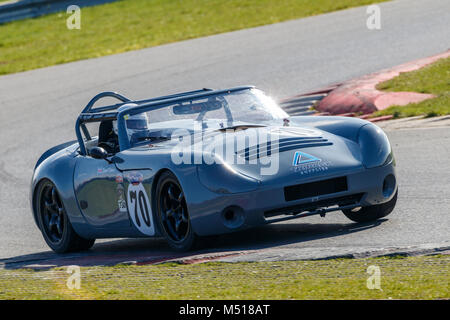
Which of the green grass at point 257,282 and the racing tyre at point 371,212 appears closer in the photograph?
the green grass at point 257,282

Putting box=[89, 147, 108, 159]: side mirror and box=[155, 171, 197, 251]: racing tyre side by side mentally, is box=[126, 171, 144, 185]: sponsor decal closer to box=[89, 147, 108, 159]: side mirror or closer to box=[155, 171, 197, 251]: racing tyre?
box=[155, 171, 197, 251]: racing tyre

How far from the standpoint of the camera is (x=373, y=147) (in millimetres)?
7266

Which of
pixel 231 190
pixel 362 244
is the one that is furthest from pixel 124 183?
pixel 362 244

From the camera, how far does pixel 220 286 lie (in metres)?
5.43

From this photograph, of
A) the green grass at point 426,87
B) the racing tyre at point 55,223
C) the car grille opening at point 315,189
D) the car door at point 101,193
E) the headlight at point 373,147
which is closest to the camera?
the car grille opening at point 315,189

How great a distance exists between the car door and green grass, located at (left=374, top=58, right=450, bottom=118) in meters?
5.83

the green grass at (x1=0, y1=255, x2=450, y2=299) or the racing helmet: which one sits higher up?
the racing helmet

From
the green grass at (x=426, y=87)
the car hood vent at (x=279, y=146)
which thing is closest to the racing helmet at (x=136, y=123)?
the car hood vent at (x=279, y=146)

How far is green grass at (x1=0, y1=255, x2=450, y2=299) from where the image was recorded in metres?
4.91

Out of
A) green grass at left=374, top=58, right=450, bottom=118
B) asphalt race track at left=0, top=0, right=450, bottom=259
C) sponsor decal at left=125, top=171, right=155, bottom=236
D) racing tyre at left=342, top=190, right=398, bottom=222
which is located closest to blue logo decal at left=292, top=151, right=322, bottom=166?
asphalt race track at left=0, top=0, right=450, bottom=259

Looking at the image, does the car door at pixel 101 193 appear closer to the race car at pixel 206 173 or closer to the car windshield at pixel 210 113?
the race car at pixel 206 173

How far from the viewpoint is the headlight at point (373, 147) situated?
23.5 feet
